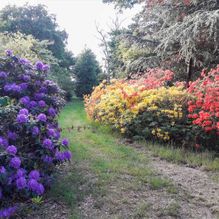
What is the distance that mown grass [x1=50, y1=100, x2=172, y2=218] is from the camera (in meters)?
3.64

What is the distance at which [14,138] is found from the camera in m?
3.29

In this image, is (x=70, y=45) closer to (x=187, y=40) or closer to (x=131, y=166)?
(x=187, y=40)

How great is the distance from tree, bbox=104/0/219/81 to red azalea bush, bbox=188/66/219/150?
154cm

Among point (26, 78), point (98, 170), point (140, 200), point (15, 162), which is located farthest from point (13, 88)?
point (140, 200)

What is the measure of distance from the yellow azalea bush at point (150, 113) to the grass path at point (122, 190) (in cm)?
116

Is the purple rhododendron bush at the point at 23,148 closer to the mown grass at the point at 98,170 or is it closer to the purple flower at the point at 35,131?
the purple flower at the point at 35,131

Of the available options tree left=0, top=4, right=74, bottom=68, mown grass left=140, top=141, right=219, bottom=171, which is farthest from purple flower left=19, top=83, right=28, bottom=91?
tree left=0, top=4, right=74, bottom=68

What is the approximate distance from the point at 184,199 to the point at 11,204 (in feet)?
6.39

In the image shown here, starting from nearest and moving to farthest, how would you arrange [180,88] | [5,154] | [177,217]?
[5,154] → [177,217] → [180,88]

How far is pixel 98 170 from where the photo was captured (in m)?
4.44

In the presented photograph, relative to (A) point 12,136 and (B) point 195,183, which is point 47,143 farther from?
(B) point 195,183

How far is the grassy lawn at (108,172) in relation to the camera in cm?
354

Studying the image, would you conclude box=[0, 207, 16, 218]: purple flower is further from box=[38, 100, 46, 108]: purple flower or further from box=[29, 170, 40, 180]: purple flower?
box=[38, 100, 46, 108]: purple flower

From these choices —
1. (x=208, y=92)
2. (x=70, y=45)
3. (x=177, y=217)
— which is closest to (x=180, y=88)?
(x=208, y=92)
